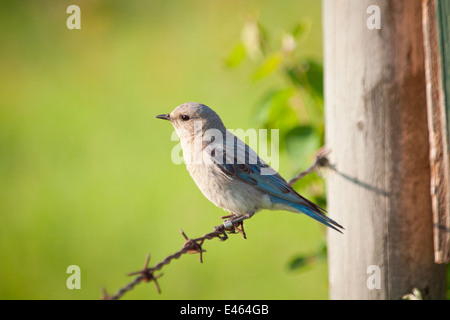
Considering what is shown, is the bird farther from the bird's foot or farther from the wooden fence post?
the wooden fence post

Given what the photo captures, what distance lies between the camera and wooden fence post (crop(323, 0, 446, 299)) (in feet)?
9.62

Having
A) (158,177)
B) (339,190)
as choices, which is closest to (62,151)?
(158,177)

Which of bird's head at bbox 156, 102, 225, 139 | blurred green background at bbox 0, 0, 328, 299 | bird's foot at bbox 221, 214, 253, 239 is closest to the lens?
bird's foot at bbox 221, 214, 253, 239

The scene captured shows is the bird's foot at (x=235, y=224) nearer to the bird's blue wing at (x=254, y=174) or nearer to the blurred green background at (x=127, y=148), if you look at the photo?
the bird's blue wing at (x=254, y=174)

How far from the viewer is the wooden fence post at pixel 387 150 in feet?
9.62

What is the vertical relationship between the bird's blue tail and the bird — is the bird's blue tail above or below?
below

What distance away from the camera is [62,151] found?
790cm

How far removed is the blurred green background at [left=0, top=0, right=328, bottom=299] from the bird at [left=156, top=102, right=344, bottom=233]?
292 millimetres

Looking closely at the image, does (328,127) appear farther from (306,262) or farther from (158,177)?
(158,177)

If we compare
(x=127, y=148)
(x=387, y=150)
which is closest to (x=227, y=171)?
(x=387, y=150)

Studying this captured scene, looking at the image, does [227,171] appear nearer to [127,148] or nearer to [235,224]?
[235,224]

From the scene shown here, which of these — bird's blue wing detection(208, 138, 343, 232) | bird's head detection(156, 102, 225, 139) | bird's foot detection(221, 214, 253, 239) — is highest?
bird's head detection(156, 102, 225, 139)

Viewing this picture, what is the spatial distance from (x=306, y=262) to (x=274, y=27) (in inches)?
241

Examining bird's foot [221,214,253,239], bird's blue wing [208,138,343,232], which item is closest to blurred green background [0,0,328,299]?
bird's blue wing [208,138,343,232]
